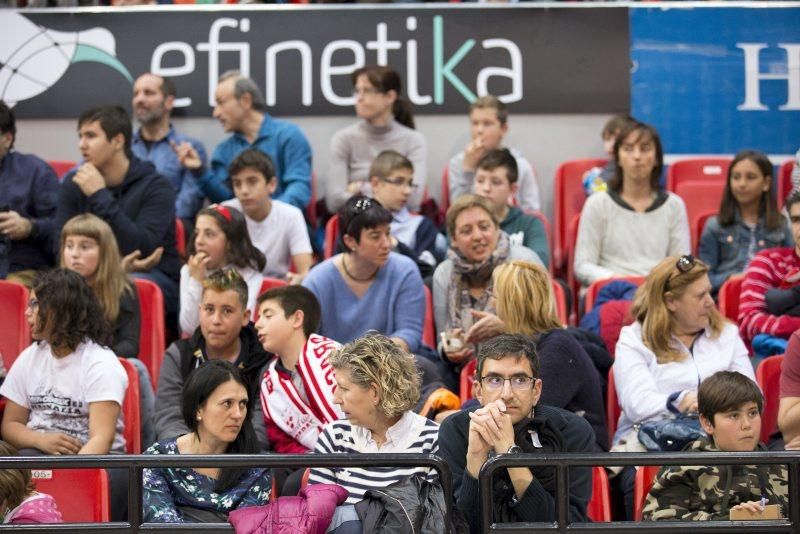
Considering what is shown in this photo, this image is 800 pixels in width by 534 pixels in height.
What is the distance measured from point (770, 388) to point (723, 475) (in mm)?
1019

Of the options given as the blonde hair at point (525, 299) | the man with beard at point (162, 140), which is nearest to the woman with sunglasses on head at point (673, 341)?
the blonde hair at point (525, 299)

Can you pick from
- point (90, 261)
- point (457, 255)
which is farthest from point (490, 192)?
point (90, 261)

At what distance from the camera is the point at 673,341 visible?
4746 mm

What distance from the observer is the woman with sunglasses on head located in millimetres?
4645

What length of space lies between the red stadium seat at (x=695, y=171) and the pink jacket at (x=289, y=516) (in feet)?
13.3

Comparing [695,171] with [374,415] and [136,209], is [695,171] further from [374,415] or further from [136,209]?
[374,415]

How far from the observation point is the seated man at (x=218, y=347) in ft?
15.4

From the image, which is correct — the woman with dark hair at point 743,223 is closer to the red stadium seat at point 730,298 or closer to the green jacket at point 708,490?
the red stadium seat at point 730,298

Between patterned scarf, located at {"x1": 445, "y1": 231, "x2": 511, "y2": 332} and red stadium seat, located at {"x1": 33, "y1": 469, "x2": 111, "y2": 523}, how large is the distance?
A: 1734 millimetres

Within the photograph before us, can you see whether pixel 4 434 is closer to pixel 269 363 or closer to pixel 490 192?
pixel 269 363

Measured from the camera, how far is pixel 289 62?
709cm

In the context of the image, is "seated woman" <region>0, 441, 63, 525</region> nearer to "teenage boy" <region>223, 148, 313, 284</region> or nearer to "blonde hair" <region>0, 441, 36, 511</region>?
"blonde hair" <region>0, 441, 36, 511</region>

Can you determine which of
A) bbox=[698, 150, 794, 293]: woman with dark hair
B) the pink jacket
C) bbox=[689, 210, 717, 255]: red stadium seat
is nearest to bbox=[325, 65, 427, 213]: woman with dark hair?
bbox=[689, 210, 717, 255]: red stadium seat

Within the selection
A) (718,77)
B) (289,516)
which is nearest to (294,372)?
(289,516)
